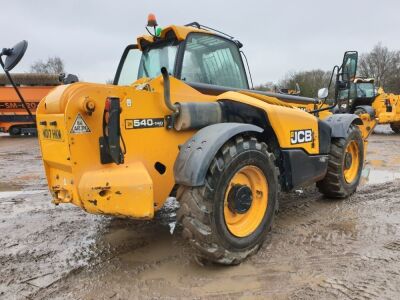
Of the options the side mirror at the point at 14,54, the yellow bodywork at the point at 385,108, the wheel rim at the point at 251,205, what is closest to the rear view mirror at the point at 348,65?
the wheel rim at the point at 251,205

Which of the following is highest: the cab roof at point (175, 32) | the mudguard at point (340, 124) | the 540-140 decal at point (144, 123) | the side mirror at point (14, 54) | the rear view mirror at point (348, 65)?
the cab roof at point (175, 32)

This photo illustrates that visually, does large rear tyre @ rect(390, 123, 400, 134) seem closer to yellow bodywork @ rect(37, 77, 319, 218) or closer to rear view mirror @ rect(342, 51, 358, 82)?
rear view mirror @ rect(342, 51, 358, 82)

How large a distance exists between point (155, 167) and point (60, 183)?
820 millimetres

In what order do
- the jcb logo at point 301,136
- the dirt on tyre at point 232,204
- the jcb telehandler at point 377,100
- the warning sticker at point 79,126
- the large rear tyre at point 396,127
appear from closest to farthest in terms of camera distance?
the warning sticker at point 79,126, the dirt on tyre at point 232,204, the jcb logo at point 301,136, the jcb telehandler at point 377,100, the large rear tyre at point 396,127

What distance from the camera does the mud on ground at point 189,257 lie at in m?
3.03

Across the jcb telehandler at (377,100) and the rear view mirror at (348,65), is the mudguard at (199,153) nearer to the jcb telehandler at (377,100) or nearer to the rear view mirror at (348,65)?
the rear view mirror at (348,65)

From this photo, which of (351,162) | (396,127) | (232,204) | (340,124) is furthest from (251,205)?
(396,127)

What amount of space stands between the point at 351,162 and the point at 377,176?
6.40ft

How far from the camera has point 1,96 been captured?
63.2ft

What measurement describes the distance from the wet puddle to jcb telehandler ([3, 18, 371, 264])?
280 centimetres

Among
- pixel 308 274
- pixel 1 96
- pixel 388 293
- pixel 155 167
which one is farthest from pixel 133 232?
pixel 1 96

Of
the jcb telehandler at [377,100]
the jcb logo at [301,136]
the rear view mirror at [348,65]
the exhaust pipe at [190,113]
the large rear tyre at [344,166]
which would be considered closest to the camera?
the exhaust pipe at [190,113]

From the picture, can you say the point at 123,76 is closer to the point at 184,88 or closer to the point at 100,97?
the point at 184,88

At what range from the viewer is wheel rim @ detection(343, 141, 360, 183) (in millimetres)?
5543
